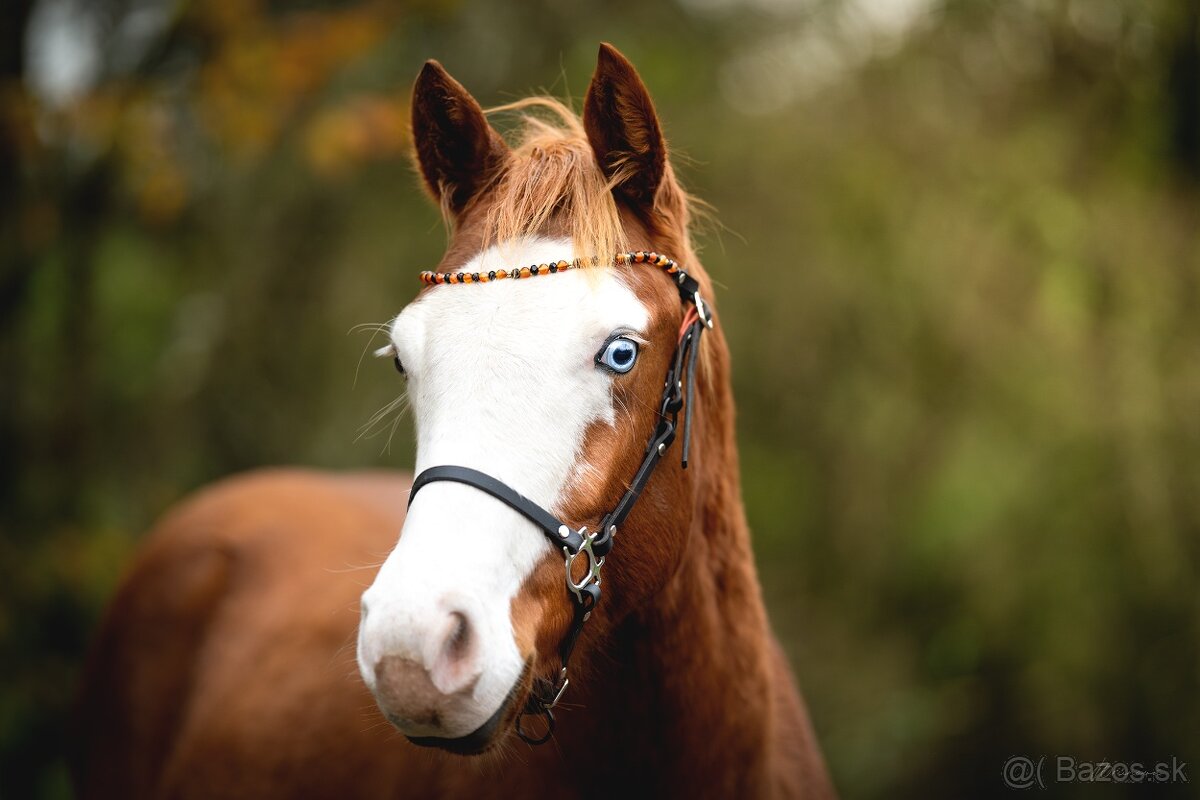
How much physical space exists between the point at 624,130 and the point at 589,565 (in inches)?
40.0

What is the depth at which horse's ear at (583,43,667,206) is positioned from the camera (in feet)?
6.59

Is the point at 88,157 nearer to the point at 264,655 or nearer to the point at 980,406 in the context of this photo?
the point at 264,655

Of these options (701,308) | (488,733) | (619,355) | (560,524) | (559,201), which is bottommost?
(488,733)

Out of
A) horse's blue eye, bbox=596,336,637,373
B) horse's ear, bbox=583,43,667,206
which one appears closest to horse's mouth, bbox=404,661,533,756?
horse's blue eye, bbox=596,336,637,373

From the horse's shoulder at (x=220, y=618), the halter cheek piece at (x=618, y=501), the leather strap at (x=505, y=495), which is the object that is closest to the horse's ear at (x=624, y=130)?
the halter cheek piece at (x=618, y=501)

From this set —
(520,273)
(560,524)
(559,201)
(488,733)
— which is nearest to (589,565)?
(560,524)

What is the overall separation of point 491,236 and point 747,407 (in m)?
4.48

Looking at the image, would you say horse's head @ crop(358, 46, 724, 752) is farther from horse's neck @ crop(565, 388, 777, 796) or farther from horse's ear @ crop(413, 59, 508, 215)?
horse's neck @ crop(565, 388, 777, 796)

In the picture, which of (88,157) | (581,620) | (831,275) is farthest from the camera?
(88,157)

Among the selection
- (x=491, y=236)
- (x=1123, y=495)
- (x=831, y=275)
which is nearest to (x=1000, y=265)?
(x=831, y=275)

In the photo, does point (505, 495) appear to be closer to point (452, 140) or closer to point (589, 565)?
point (589, 565)

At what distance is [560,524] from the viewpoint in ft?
5.58

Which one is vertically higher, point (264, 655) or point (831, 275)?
point (831, 275)

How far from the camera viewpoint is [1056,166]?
511 cm
